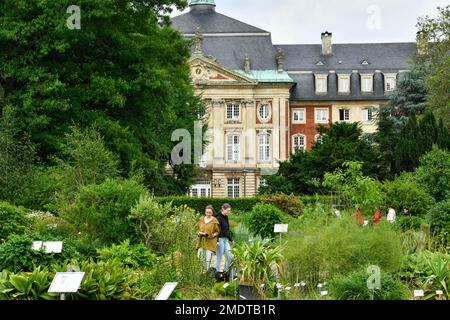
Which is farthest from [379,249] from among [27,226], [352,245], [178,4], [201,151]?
[201,151]

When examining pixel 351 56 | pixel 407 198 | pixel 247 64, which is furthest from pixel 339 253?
pixel 351 56

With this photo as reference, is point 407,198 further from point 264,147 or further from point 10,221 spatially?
point 264,147

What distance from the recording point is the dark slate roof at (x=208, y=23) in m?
78.3

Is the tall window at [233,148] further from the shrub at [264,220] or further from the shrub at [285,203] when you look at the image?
the shrub at [264,220]

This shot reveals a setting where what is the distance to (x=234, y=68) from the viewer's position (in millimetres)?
79125

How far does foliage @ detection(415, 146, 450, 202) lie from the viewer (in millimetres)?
33438

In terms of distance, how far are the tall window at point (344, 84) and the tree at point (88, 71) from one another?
47588mm

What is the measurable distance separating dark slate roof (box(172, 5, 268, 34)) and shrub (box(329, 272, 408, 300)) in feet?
207

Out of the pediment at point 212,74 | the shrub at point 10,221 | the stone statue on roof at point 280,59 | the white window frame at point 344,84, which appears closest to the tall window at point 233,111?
the pediment at point 212,74

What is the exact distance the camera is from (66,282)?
12.9 m

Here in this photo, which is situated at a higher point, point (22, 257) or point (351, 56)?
point (351, 56)

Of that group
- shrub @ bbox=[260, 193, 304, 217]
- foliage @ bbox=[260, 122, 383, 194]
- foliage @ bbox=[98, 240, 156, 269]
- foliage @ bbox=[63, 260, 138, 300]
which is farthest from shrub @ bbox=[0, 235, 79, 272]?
foliage @ bbox=[260, 122, 383, 194]

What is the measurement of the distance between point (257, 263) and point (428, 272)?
2578 millimetres

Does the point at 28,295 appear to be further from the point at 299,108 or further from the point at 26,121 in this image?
the point at 299,108
